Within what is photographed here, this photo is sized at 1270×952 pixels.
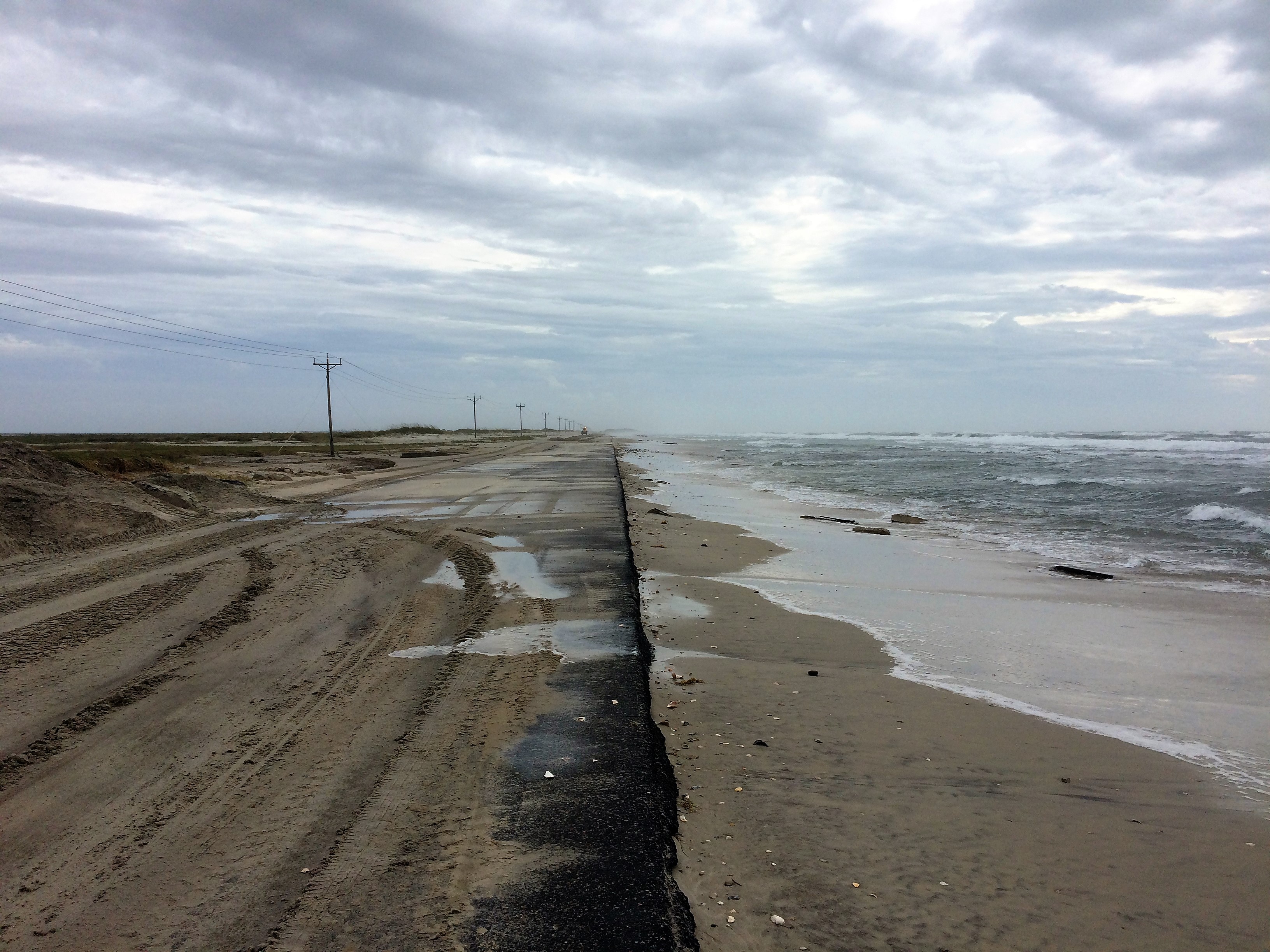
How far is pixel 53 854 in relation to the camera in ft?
10.7

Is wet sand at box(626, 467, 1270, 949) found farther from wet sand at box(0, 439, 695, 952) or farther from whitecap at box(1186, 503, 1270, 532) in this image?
whitecap at box(1186, 503, 1270, 532)

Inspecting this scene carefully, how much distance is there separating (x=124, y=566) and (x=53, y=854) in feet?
Answer: 26.4

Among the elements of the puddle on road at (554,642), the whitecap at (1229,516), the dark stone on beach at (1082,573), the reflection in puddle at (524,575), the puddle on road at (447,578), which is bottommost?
the dark stone on beach at (1082,573)

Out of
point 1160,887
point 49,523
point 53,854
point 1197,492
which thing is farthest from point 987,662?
point 1197,492

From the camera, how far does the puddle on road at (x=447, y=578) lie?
920 cm

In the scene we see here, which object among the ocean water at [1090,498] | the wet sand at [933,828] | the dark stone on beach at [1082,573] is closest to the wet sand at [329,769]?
the wet sand at [933,828]

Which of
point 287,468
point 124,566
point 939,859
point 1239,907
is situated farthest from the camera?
point 287,468

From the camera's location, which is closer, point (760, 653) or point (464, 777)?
point (464, 777)

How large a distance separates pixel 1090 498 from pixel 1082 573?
580 inches

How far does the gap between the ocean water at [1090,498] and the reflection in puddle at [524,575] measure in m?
9.52

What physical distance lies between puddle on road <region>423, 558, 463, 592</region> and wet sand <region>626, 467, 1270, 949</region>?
407 centimetres

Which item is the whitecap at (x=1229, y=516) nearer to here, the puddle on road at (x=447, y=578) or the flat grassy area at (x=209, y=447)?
the puddle on road at (x=447, y=578)

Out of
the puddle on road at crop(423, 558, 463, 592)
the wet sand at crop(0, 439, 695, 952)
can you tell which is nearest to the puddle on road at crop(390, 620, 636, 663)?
the wet sand at crop(0, 439, 695, 952)

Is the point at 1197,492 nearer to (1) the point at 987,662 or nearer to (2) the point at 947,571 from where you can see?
(2) the point at 947,571
